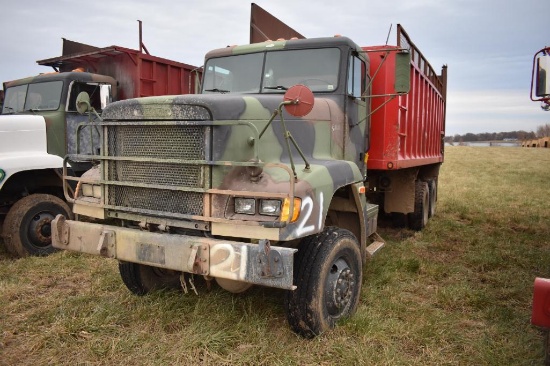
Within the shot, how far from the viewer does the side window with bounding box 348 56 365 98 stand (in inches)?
183

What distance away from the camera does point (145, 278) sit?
4.34 metres

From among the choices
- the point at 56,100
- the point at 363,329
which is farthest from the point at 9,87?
the point at 363,329

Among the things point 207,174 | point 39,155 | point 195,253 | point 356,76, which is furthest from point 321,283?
point 39,155

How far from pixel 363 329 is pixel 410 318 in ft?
1.85

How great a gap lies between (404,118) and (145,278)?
4011 mm

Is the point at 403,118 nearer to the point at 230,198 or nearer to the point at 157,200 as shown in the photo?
the point at 230,198

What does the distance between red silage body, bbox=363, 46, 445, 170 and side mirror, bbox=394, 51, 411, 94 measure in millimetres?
190

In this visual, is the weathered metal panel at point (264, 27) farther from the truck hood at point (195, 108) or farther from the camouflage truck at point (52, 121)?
the truck hood at point (195, 108)

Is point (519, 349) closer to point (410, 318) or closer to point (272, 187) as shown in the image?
point (410, 318)

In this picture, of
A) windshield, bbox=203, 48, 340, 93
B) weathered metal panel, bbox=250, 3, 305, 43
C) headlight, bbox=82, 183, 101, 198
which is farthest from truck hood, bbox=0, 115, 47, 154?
weathered metal panel, bbox=250, 3, 305, 43

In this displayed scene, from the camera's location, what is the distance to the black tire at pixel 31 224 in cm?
558

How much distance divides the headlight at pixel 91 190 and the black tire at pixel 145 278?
715 millimetres

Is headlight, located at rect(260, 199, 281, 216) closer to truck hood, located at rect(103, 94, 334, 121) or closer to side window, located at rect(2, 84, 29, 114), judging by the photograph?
truck hood, located at rect(103, 94, 334, 121)

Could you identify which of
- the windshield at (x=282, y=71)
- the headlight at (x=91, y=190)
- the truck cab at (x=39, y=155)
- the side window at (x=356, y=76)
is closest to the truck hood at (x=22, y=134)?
the truck cab at (x=39, y=155)
